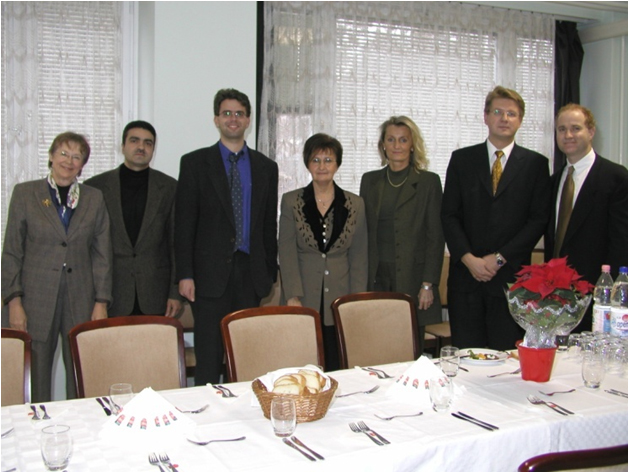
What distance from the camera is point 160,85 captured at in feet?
13.1

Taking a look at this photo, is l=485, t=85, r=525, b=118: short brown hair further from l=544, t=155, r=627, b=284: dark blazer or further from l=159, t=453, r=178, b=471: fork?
l=159, t=453, r=178, b=471: fork

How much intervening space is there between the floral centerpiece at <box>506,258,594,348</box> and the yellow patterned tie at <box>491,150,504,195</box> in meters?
1.29

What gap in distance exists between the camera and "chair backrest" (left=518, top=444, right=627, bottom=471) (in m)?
1.21

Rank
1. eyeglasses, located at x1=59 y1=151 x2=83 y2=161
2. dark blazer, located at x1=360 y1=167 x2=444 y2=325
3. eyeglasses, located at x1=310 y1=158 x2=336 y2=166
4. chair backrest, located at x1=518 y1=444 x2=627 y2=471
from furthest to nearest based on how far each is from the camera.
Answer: dark blazer, located at x1=360 y1=167 x2=444 y2=325
eyeglasses, located at x1=310 y1=158 x2=336 y2=166
eyeglasses, located at x1=59 y1=151 x2=83 y2=161
chair backrest, located at x1=518 y1=444 x2=627 y2=471

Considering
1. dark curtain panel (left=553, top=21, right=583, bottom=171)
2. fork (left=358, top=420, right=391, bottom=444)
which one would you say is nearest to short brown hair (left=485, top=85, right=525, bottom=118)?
fork (left=358, top=420, right=391, bottom=444)

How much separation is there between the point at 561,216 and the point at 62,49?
10.4 feet

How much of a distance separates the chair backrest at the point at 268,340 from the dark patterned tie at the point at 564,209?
1.57 m

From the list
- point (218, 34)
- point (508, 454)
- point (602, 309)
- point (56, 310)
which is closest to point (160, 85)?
point (218, 34)

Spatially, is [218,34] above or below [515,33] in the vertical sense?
below

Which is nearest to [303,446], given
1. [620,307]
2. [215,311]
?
[620,307]

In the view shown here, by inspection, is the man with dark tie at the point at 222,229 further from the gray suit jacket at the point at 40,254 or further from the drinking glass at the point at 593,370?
the drinking glass at the point at 593,370

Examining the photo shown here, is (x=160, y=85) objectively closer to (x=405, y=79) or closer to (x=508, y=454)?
(x=405, y=79)

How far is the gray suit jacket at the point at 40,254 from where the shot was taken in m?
3.07

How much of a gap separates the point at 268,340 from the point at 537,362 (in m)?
0.98
